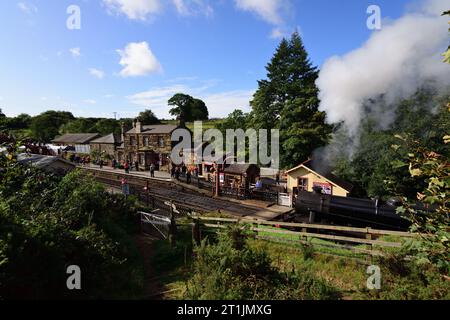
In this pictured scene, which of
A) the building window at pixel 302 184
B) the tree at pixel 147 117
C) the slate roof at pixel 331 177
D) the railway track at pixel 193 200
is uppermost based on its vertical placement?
the tree at pixel 147 117

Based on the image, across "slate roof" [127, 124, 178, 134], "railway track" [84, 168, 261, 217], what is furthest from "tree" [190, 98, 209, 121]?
"railway track" [84, 168, 261, 217]

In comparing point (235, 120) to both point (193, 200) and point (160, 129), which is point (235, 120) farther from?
point (193, 200)

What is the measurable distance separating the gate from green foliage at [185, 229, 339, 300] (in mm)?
5547

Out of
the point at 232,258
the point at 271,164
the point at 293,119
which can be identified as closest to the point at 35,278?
the point at 232,258

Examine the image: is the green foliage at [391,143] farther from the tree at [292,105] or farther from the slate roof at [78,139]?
the slate roof at [78,139]

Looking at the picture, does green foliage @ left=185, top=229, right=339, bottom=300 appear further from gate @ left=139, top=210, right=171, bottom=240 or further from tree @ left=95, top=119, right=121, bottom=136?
tree @ left=95, top=119, right=121, bottom=136

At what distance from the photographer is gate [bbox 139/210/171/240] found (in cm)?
1211

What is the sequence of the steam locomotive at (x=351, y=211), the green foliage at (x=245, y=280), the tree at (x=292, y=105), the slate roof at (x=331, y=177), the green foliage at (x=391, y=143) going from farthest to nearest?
1. the tree at (x=292, y=105)
2. the slate roof at (x=331, y=177)
3. the green foliage at (x=391, y=143)
4. the steam locomotive at (x=351, y=211)
5. the green foliage at (x=245, y=280)

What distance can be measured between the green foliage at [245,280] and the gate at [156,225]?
5.55m

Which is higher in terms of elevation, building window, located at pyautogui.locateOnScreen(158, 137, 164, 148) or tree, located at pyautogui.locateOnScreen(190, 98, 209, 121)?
tree, located at pyautogui.locateOnScreen(190, 98, 209, 121)

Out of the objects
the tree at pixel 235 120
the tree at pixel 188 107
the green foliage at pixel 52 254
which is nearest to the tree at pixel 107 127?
the tree at pixel 188 107

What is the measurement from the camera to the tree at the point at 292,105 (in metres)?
24.2
